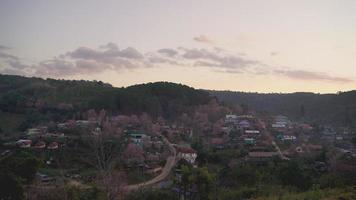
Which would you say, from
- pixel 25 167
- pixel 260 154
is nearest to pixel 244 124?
pixel 260 154

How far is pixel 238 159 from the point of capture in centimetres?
2934

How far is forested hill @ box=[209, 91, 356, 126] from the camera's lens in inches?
2208

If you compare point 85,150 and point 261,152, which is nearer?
point 85,150

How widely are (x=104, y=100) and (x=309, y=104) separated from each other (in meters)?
35.1

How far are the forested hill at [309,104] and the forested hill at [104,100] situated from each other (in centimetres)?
1577

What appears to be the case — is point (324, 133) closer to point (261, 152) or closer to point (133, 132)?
point (261, 152)

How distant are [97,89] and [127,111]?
16786 mm

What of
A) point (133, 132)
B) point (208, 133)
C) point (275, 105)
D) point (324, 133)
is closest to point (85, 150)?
point (133, 132)

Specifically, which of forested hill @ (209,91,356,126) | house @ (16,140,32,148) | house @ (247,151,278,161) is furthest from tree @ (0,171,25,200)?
forested hill @ (209,91,356,126)

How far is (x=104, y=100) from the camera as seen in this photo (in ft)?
172

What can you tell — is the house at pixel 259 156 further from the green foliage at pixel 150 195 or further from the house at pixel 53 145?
the house at pixel 53 145

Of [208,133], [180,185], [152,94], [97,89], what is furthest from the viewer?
[97,89]

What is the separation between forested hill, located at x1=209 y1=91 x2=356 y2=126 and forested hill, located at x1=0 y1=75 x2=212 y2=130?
621 inches

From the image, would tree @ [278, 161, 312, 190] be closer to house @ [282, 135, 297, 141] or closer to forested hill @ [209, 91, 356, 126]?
house @ [282, 135, 297, 141]
